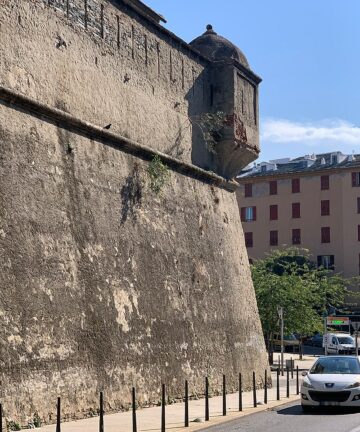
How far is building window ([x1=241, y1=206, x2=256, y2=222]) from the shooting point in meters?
65.5

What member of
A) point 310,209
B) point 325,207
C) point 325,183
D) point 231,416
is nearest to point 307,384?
point 231,416

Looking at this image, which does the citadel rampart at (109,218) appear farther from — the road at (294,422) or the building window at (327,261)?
the building window at (327,261)

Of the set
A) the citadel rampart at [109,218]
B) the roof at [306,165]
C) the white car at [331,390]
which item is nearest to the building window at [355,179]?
the roof at [306,165]

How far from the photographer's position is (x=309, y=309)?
→ 3628cm

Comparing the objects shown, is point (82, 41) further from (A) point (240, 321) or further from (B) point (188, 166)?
(A) point (240, 321)

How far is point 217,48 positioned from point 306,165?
4481 cm

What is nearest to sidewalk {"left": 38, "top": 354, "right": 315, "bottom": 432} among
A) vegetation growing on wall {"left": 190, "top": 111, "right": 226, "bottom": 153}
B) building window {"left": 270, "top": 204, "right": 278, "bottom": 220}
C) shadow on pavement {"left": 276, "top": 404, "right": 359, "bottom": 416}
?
shadow on pavement {"left": 276, "top": 404, "right": 359, "bottom": 416}

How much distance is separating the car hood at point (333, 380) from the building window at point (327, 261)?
45293mm

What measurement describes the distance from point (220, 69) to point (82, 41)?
7.00 m

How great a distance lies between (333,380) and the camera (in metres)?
16.1

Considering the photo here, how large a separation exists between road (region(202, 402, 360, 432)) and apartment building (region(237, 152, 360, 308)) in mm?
43218

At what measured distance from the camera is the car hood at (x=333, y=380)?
52.4ft

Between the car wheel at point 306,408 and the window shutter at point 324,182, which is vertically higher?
the window shutter at point 324,182

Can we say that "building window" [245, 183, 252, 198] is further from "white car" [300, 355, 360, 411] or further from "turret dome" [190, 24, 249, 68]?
"white car" [300, 355, 360, 411]
